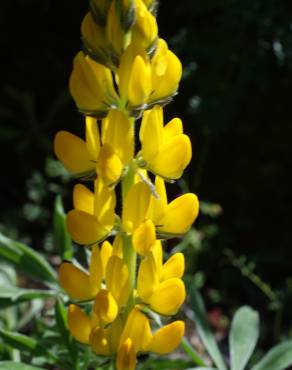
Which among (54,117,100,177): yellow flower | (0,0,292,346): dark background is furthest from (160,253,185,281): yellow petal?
(0,0,292,346): dark background

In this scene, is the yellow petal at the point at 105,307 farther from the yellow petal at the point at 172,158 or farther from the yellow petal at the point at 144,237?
the yellow petal at the point at 172,158

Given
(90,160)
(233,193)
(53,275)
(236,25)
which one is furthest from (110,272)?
(233,193)

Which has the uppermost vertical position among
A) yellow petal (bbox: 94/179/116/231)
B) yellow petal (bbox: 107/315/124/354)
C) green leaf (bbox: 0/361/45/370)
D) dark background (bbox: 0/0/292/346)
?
yellow petal (bbox: 94/179/116/231)

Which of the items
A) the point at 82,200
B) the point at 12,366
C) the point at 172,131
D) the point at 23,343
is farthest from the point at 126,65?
the point at 23,343

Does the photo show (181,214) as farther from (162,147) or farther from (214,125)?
(214,125)

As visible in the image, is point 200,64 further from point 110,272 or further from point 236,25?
point 110,272

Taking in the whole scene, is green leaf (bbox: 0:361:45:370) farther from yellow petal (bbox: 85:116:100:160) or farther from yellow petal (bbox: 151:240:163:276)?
yellow petal (bbox: 85:116:100:160)
